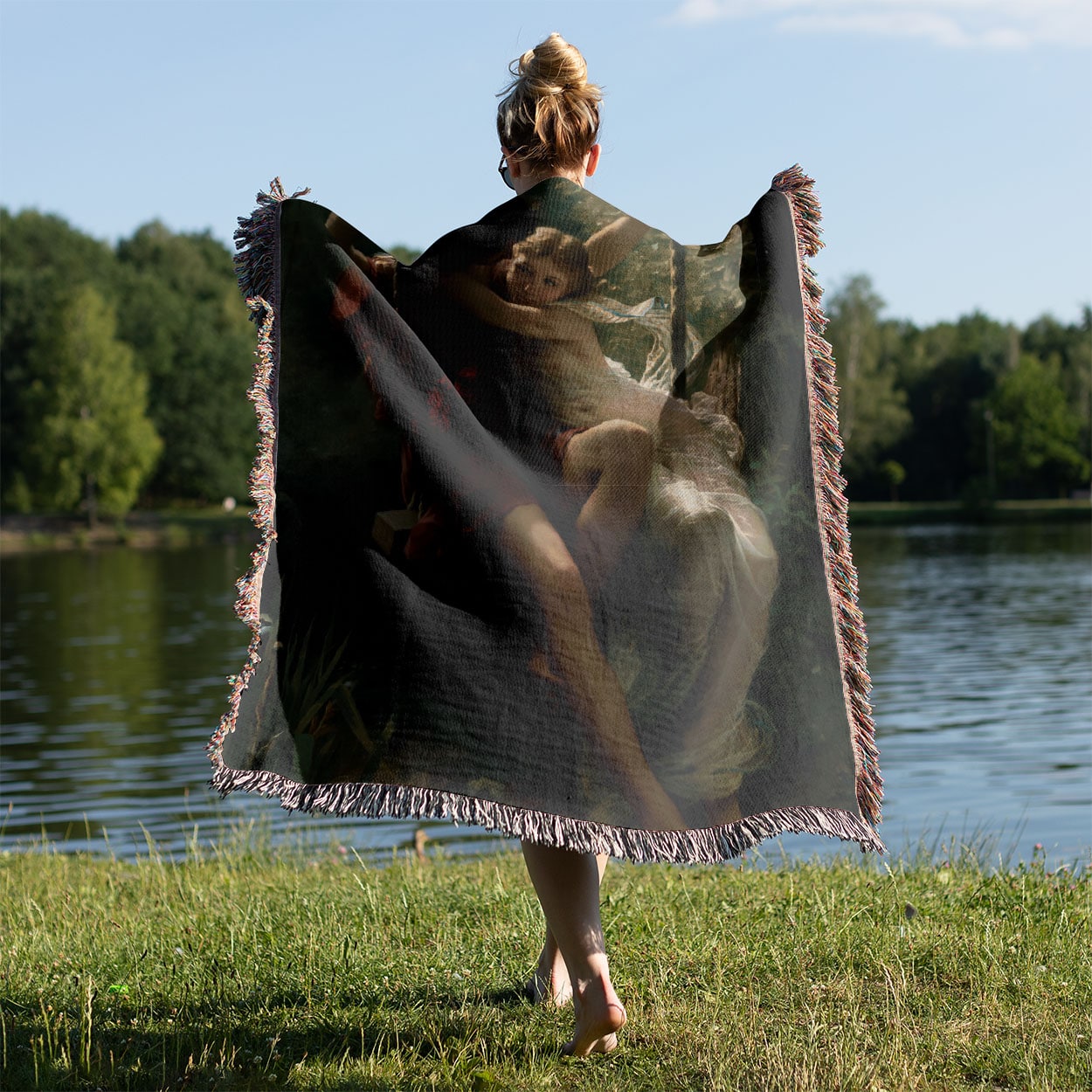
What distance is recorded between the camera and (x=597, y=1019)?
278 centimetres

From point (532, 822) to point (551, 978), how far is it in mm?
600

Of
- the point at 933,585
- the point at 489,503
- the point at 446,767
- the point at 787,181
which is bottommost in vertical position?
the point at 933,585

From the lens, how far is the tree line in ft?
163

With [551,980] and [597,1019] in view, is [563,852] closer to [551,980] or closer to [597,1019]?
[597,1019]

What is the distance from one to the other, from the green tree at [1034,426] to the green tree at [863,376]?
4.83 meters

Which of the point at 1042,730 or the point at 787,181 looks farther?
the point at 1042,730

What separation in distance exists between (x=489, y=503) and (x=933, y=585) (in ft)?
84.8

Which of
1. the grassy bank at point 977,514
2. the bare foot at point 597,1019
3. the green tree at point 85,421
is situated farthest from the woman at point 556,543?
the grassy bank at point 977,514

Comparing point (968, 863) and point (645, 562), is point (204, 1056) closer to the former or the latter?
point (645, 562)

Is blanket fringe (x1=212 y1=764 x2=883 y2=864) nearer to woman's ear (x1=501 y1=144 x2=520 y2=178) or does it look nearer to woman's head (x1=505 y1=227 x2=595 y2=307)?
woman's head (x1=505 y1=227 x2=595 y2=307)

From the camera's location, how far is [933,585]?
27.5 meters

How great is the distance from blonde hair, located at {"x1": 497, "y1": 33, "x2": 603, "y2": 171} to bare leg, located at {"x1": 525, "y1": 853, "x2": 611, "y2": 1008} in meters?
1.61

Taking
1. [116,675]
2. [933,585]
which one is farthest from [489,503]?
[933,585]

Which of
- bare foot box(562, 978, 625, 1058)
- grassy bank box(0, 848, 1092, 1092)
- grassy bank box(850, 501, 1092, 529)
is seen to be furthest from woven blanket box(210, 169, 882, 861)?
grassy bank box(850, 501, 1092, 529)
